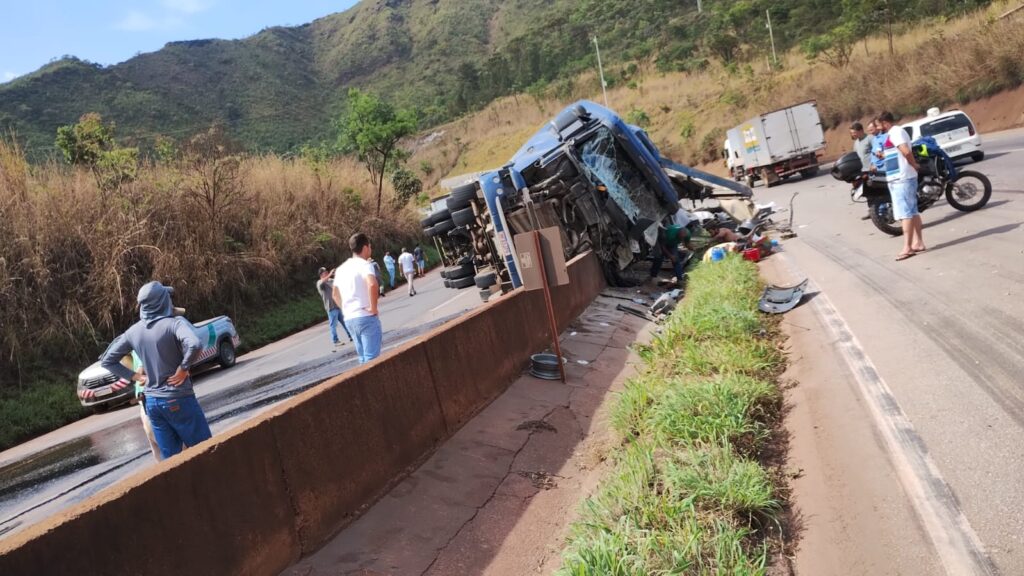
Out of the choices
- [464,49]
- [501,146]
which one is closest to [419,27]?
[464,49]

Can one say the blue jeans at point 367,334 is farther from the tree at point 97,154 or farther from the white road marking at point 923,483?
the tree at point 97,154

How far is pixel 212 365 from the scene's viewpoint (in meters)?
17.3

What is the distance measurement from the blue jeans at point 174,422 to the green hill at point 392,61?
2174cm

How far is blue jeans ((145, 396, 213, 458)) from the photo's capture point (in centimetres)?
534

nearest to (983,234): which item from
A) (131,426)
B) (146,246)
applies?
(131,426)

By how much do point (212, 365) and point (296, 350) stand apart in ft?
6.81

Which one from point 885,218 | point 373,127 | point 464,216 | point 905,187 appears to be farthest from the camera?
point 373,127

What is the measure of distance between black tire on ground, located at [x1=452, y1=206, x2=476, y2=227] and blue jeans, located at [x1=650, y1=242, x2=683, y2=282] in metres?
3.61

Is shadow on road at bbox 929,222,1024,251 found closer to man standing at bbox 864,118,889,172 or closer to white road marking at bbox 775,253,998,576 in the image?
man standing at bbox 864,118,889,172

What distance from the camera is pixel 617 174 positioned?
12.6 metres

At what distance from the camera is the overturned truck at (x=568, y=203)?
36.8ft

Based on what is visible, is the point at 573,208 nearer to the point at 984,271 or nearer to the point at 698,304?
the point at 698,304

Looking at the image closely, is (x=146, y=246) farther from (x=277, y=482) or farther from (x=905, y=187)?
(x=905, y=187)

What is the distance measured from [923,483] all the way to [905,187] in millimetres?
6251
